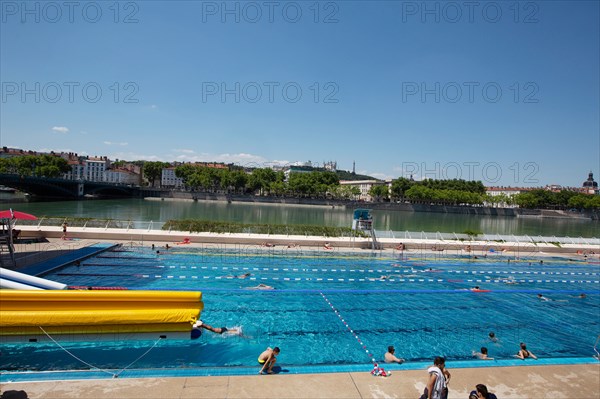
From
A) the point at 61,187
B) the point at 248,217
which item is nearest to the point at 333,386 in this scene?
the point at 248,217

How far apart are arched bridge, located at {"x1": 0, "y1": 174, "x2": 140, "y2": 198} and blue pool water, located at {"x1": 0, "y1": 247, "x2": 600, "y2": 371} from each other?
70.3 meters

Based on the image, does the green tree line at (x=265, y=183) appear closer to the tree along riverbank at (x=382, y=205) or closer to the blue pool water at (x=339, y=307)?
the tree along riverbank at (x=382, y=205)

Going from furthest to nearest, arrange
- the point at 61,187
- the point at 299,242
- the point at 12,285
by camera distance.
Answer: the point at 61,187
the point at 299,242
the point at 12,285

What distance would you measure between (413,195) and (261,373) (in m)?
146

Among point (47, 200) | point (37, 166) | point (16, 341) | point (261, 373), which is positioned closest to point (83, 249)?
point (16, 341)

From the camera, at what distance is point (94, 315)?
755 centimetres

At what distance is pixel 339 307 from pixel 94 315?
1089 centimetres

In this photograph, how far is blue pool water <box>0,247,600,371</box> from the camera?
11.1 metres

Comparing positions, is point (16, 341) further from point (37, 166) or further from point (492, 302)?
point (37, 166)

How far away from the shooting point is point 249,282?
64.1ft

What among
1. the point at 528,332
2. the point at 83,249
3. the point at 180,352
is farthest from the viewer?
the point at 83,249

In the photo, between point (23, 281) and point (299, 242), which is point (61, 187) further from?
point (23, 281)

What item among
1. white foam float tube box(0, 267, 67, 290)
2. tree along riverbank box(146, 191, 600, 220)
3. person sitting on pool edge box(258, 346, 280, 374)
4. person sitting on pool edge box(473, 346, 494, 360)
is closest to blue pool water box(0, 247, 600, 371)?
person sitting on pool edge box(473, 346, 494, 360)

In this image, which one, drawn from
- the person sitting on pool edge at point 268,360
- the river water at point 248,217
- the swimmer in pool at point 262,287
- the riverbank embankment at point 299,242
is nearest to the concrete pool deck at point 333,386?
the person sitting on pool edge at point 268,360
